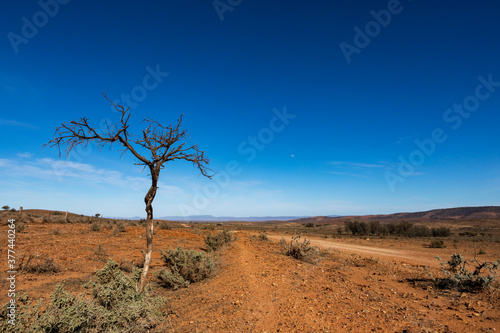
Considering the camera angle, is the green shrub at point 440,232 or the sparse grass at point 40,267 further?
the green shrub at point 440,232

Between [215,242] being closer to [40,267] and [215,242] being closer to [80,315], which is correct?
[40,267]

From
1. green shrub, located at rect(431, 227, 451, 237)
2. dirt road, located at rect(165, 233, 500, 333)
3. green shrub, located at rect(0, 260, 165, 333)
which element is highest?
green shrub, located at rect(0, 260, 165, 333)

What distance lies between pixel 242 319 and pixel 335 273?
4.74 metres

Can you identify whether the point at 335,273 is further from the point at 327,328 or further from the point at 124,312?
the point at 124,312

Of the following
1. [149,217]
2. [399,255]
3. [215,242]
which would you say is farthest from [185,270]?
[399,255]

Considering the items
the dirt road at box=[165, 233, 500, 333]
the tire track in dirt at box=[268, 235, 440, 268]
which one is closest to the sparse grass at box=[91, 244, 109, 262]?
the dirt road at box=[165, 233, 500, 333]

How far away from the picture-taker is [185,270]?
8281 mm

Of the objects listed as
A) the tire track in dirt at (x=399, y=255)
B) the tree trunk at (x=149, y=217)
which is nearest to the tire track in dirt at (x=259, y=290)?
the tree trunk at (x=149, y=217)

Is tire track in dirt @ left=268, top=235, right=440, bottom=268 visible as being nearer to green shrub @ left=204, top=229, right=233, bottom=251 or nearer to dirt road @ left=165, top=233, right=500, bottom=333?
dirt road @ left=165, top=233, right=500, bottom=333

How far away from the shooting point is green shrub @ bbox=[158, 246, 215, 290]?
25.6ft

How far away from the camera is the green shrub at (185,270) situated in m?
7.79

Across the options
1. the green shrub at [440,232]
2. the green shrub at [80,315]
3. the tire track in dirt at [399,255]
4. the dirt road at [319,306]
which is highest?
the green shrub at [80,315]

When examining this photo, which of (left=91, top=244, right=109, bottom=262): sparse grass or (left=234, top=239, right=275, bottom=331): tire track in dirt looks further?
(left=91, top=244, right=109, bottom=262): sparse grass

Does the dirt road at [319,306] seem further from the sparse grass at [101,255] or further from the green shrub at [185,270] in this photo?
the sparse grass at [101,255]
